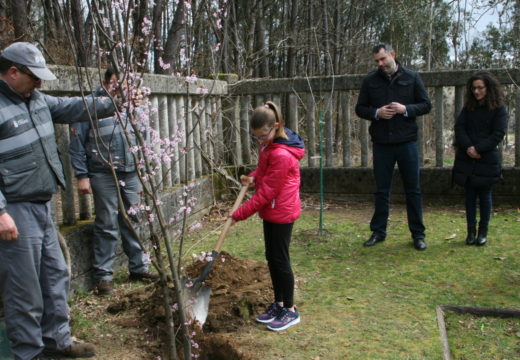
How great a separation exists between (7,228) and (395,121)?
13.5ft

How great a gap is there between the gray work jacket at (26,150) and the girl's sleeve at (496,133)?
13.7 feet

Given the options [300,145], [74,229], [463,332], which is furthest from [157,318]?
[463,332]

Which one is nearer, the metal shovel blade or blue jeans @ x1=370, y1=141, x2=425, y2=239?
the metal shovel blade

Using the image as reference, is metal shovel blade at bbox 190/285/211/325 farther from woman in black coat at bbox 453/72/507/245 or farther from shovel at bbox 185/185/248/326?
woman in black coat at bbox 453/72/507/245

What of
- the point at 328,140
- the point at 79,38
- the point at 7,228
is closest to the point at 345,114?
the point at 328,140

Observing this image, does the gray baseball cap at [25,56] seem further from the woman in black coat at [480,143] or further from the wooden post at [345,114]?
the wooden post at [345,114]

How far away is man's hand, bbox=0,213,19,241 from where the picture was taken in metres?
3.15

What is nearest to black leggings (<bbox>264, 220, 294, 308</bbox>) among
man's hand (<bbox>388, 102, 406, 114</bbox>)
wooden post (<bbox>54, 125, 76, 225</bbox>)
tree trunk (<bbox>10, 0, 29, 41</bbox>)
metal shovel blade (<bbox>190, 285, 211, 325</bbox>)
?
metal shovel blade (<bbox>190, 285, 211, 325</bbox>)

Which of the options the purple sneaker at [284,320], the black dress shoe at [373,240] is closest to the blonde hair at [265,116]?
the purple sneaker at [284,320]

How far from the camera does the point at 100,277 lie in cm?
489

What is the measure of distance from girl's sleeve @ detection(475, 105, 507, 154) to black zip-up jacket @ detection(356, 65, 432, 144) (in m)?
0.69

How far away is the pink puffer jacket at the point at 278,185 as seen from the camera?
3.93 metres

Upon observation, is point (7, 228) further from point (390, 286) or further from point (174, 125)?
point (174, 125)

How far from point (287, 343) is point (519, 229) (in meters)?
4.03
